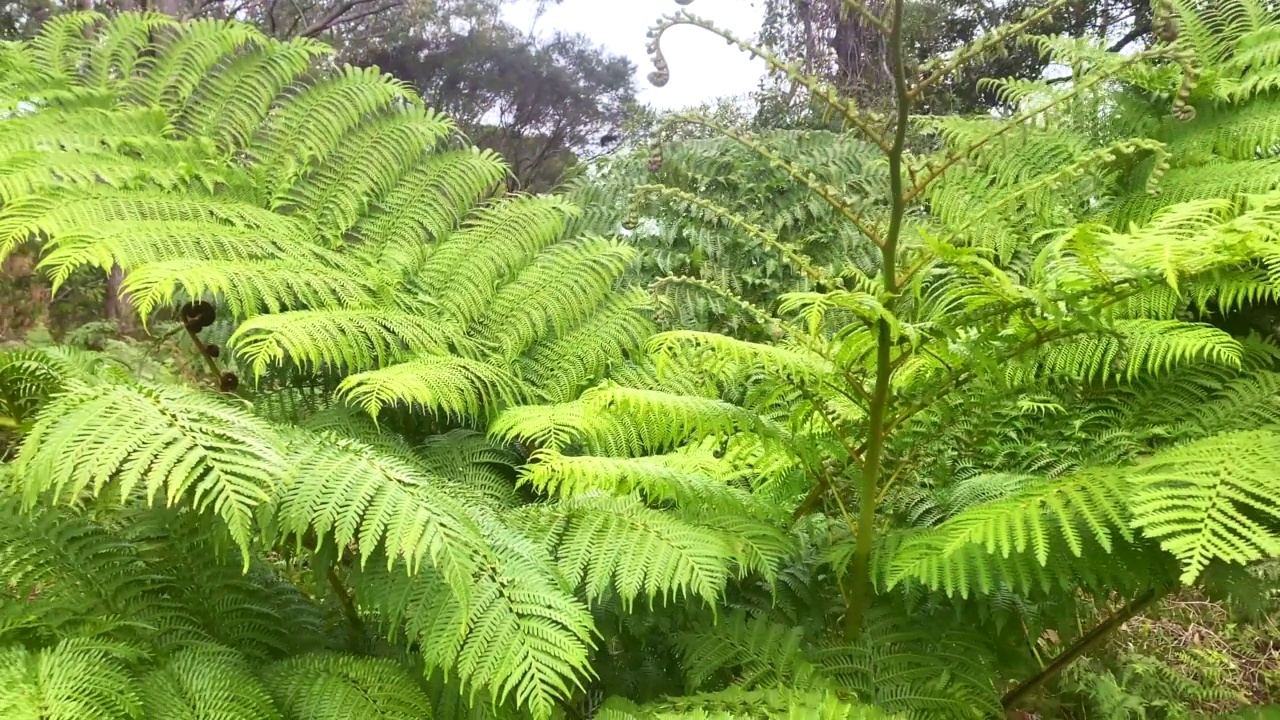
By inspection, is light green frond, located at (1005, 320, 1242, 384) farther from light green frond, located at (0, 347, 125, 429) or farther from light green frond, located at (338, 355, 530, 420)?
light green frond, located at (0, 347, 125, 429)

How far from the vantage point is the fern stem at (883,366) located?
607 millimetres

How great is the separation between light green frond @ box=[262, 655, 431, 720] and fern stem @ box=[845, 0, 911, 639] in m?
0.50

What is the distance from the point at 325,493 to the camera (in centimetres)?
72

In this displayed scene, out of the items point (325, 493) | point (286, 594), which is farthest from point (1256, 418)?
point (286, 594)

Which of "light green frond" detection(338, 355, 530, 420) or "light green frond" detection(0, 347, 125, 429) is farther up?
"light green frond" detection(338, 355, 530, 420)

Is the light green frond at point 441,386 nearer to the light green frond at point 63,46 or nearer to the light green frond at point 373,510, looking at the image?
the light green frond at point 373,510

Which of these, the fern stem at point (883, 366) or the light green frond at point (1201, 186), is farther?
the light green frond at point (1201, 186)

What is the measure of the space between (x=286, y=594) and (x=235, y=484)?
39 cm

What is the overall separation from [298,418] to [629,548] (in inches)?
24.5

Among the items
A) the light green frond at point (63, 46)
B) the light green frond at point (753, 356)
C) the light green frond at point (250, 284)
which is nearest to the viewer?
the light green frond at point (753, 356)

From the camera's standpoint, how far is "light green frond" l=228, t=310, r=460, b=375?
3.04 ft

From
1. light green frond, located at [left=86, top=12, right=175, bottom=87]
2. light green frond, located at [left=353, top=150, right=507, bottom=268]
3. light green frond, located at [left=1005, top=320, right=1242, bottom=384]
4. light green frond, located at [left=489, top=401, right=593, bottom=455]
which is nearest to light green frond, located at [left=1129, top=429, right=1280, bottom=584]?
light green frond, located at [left=1005, top=320, right=1242, bottom=384]

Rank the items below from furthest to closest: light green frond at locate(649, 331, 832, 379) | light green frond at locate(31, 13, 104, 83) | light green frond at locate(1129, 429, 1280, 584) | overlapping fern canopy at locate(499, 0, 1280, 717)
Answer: light green frond at locate(31, 13, 104, 83)
light green frond at locate(649, 331, 832, 379)
overlapping fern canopy at locate(499, 0, 1280, 717)
light green frond at locate(1129, 429, 1280, 584)

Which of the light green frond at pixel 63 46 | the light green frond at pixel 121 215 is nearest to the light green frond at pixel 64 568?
the light green frond at pixel 121 215
